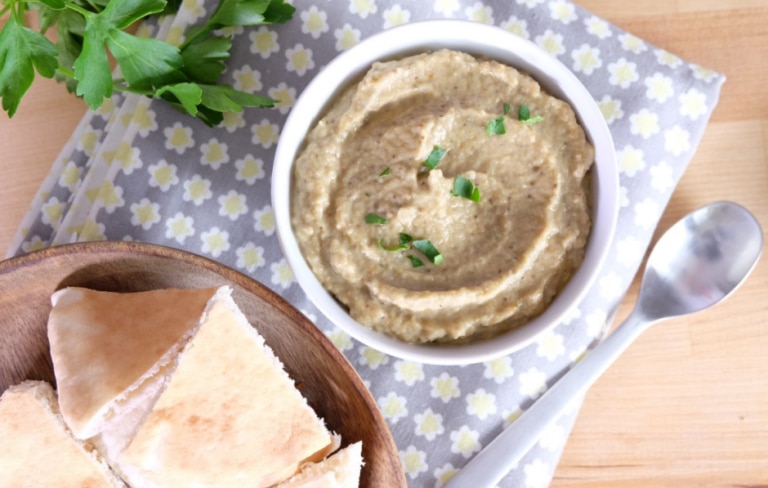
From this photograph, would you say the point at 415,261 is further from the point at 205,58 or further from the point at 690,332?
the point at 690,332

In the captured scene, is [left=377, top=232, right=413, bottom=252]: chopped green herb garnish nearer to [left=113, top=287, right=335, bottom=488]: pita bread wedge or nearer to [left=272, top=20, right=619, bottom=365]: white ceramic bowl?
[left=272, top=20, right=619, bottom=365]: white ceramic bowl

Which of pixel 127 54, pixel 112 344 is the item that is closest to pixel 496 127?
pixel 127 54

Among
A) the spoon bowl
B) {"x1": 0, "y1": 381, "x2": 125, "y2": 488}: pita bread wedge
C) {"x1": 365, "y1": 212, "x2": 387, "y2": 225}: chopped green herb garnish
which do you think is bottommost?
{"x1": 0, "y1": 381, "x2": 125, "y2": 488}: pita bread wedge

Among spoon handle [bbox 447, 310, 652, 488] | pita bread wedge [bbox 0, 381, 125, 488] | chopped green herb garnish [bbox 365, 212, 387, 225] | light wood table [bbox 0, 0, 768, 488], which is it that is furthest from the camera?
light wood table [bbox 0, 0, 768, 488]

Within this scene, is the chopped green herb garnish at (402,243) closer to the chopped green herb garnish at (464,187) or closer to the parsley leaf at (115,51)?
the chopped green herb garnish at (464,187)

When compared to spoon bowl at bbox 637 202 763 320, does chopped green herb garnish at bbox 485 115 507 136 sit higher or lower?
higher

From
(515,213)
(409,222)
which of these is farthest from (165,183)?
(515,213)

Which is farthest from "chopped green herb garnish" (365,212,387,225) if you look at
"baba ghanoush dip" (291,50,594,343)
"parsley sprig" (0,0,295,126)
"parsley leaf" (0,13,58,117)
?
"parsley leaf" (0,13,58,117)

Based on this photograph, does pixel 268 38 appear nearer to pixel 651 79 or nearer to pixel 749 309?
pixel 651 79
